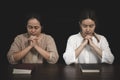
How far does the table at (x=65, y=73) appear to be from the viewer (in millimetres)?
2277

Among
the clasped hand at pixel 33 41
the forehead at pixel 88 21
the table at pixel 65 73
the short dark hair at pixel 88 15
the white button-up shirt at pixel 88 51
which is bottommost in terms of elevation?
the table at pixel 65 73

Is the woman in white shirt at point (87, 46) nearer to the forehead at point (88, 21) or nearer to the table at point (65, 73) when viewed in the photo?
the forehead at point (88, 21)

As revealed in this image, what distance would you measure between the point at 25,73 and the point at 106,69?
78cm

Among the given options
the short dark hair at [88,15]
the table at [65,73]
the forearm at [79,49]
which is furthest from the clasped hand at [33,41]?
the short dark hair at [88,15]

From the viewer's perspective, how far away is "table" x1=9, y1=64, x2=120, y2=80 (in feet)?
7.47

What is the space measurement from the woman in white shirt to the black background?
17 centimetres

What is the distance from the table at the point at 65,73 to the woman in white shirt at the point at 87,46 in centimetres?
27

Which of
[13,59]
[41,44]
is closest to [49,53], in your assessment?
[41,44]

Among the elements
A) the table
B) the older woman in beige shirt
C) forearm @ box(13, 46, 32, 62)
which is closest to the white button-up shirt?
the older woman in beige shirt

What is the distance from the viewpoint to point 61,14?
3.38 meters

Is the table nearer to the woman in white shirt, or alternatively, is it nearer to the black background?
the woman in white shirt

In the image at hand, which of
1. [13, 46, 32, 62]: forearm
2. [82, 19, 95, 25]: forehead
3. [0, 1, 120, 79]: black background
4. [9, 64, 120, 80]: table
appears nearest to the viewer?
[9, 64, 120, 80]: table

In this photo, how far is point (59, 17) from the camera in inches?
133

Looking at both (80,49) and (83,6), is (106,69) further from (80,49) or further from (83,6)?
(83,6)
